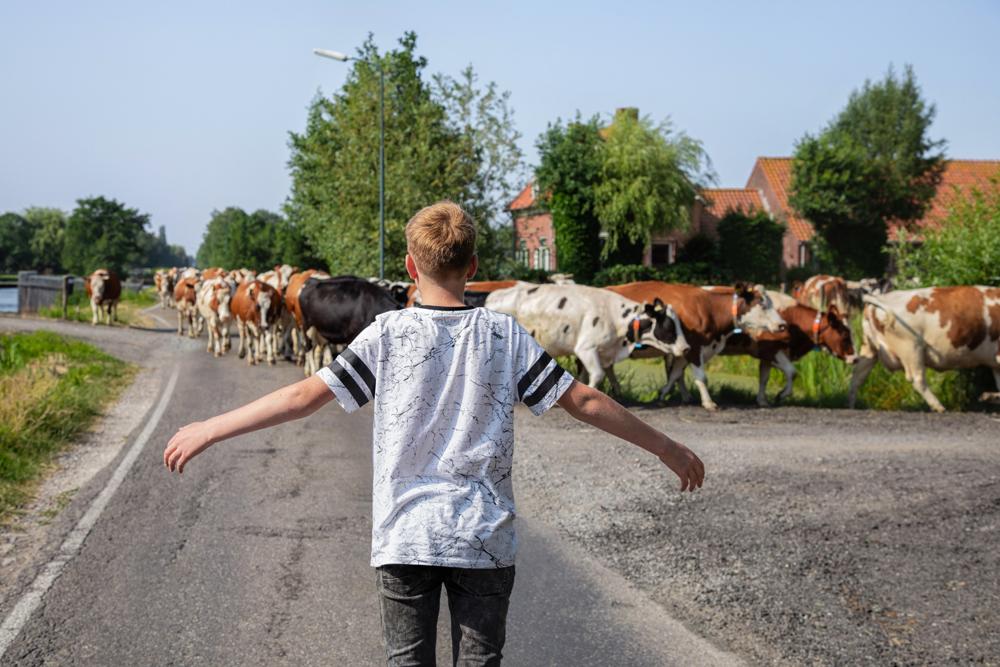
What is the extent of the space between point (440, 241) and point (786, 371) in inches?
589

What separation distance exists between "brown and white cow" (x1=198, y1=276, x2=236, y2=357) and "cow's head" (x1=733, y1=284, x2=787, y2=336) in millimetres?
12546

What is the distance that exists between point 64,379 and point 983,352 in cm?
1399

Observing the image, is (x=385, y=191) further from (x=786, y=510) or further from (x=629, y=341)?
(x=786, y=510)

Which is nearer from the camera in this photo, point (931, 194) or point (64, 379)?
point (64, 379)

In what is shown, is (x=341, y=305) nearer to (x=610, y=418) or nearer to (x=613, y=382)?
(x=613, y=382)

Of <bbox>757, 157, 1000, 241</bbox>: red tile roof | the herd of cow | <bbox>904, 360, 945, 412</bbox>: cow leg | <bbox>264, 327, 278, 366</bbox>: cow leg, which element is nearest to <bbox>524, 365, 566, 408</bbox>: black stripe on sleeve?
the herd of cow

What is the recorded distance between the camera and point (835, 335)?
693 inches

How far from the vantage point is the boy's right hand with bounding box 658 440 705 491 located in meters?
3.52

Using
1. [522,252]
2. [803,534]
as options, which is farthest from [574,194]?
[803,534]

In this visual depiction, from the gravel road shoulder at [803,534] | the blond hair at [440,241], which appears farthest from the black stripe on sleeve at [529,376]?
the gravel road shoulder at [803,534]

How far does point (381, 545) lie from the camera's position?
325 cm

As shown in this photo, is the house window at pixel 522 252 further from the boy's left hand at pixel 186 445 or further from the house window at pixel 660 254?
the boy's left hand at pixel 186 445

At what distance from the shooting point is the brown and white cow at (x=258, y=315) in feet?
74.3

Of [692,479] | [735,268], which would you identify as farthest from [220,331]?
[735,268]
